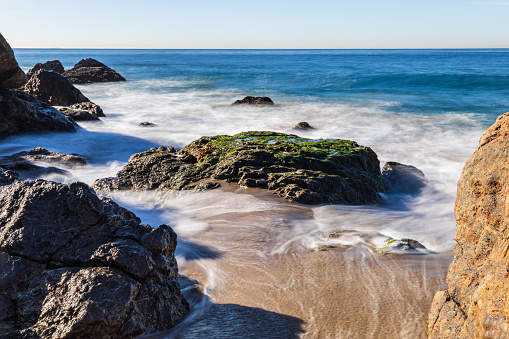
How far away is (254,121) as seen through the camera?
663 inches

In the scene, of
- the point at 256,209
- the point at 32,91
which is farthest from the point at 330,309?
the point at 32,91

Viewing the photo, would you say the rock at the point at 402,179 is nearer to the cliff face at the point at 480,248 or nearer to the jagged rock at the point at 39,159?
the cliff face at the point at 480,248

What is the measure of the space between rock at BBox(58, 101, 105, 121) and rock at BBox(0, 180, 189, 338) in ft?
36.5

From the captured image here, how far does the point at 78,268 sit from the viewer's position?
3057 millimetres

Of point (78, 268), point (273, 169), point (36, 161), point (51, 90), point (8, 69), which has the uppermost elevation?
point (8, 69)

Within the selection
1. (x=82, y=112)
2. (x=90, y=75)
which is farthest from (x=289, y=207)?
(x=90, y=75)

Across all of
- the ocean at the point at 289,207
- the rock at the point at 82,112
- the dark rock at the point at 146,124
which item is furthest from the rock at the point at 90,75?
the dark rock at the point at 146,124

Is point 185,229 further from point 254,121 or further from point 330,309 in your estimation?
point 254,121

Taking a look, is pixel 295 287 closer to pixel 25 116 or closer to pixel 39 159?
pixel 39 159

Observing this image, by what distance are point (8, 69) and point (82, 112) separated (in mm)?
3736

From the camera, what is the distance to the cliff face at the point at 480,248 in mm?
2250

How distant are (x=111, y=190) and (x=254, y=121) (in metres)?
9.97

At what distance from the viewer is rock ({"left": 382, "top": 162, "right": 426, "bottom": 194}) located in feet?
27.2

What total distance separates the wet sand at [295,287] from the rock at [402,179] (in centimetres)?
355
